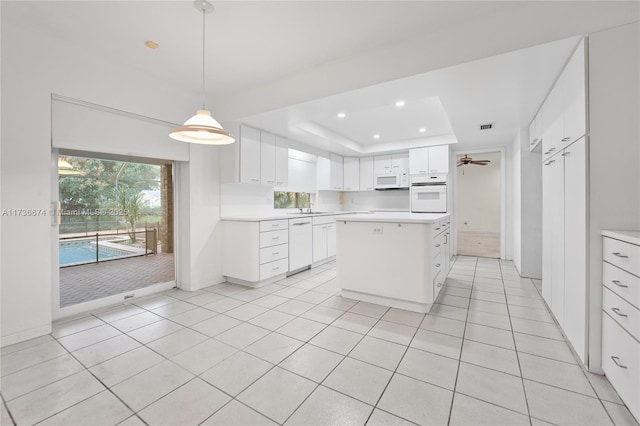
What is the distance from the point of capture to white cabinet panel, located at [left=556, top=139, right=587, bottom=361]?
5.91 feet

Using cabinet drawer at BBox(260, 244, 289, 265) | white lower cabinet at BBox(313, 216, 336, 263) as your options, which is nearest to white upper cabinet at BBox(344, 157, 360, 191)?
white lower cabinet at BBox(313, 216, 336, 263)

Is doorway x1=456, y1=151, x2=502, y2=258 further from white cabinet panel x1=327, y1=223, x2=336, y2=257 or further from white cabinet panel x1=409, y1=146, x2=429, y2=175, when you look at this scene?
white cabinet panel x1=327, y1=223, x2=336, y2=257

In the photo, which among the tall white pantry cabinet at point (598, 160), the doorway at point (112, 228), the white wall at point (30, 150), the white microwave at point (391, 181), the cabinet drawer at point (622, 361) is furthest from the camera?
the white microwave at point (391, 181)

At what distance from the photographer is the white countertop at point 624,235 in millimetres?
1392

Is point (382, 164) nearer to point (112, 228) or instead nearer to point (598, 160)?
point (598, 160)

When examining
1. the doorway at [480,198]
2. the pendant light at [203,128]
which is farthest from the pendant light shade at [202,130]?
the doorway at [480,198]

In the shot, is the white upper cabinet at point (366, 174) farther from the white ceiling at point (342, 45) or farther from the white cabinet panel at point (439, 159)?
the white ceiling at point (342, 45)

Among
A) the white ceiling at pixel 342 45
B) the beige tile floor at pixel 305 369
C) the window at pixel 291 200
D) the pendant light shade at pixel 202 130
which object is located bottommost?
the beige tile floor at pixel 305 369

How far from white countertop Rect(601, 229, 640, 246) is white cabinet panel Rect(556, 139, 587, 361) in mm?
115

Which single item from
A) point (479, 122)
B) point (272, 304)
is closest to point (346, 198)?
point (479, 122)

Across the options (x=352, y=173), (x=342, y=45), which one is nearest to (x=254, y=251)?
(x=342, y=45)

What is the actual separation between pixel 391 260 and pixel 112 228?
319cm

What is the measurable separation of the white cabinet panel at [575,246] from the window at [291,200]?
160 inches

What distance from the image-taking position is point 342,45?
8.43ft
